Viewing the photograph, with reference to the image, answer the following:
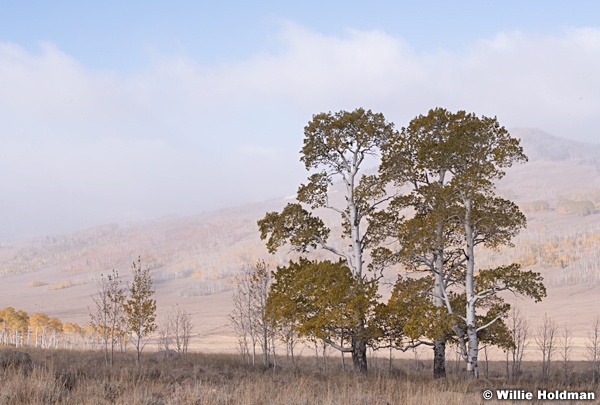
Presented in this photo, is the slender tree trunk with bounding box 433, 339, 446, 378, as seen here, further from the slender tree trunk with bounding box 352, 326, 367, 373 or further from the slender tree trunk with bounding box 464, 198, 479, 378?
the slender tree trunk with bounding box 352, 326, 367, 373

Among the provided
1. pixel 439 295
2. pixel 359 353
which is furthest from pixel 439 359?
pixel 359 353

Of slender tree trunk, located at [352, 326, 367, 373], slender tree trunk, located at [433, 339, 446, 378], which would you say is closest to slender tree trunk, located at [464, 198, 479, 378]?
slender tree trunk, located at [433, 339, 446, 378]

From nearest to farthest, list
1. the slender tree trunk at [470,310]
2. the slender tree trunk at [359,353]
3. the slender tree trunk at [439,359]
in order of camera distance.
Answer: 1. the slender tree trunk at [470,310]
2. the slender tree trunk at [439,359]
3. the slender tree trunk at [359,353]

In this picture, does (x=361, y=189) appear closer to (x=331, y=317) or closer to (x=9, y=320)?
(x=331, y=317)

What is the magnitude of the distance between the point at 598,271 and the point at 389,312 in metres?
200

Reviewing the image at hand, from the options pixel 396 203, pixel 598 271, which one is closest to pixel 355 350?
pixel 396 203

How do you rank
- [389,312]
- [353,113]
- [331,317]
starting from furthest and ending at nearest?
[353,113], [389,312], [331,317]

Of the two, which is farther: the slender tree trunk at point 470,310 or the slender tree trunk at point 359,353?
the slender tree trunk at point 359,353

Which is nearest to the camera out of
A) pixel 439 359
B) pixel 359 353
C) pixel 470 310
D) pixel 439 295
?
pixel 470 310

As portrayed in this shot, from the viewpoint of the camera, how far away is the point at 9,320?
8869 centimetres

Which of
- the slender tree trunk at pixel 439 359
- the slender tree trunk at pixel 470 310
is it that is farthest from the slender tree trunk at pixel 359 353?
the slender tree trunk at pixel 470 310

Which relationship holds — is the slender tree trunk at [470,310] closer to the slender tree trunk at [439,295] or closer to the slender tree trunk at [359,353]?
the slender tree trunk at [439,295]

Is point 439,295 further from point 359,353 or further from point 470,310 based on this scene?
point 359,353

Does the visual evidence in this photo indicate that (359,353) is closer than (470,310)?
No
